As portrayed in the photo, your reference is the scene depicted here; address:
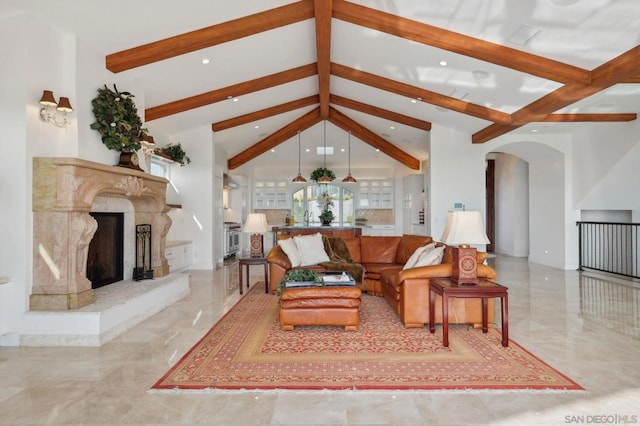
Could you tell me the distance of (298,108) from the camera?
911 centimetres

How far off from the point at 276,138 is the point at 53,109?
7070mm

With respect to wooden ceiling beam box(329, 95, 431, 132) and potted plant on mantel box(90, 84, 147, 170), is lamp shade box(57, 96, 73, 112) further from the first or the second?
wooden ceiling beam box(329, 95, 431, 132)

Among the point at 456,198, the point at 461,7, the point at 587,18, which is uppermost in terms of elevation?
the point at 461,7

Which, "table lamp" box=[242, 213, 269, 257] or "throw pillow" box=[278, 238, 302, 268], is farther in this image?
"table lamp" box=[242, 213, 269, 257]

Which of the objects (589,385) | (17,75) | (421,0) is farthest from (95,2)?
(589,385)

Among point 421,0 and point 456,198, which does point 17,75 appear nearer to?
point 421,0

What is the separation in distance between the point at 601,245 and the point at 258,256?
305 inches

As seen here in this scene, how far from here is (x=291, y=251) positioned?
6.02 metres

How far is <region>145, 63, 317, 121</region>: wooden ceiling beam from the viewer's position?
6.88 meters

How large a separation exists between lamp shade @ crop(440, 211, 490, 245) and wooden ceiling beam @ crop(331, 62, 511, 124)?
371 centimetres

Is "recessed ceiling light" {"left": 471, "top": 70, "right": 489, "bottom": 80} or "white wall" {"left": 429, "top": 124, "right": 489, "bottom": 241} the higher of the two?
"recessed ceiling light" {"left": 471, "top": 70, "right": 489, "bottom": 80}

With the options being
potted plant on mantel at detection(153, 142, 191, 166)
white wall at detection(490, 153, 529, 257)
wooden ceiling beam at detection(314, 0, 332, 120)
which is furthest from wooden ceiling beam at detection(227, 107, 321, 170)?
white wall at detection(490, 153, 529, 257)

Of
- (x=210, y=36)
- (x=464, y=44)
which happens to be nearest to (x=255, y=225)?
(x=210, y=36)

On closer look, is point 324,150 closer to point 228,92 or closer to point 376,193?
point 376,193
